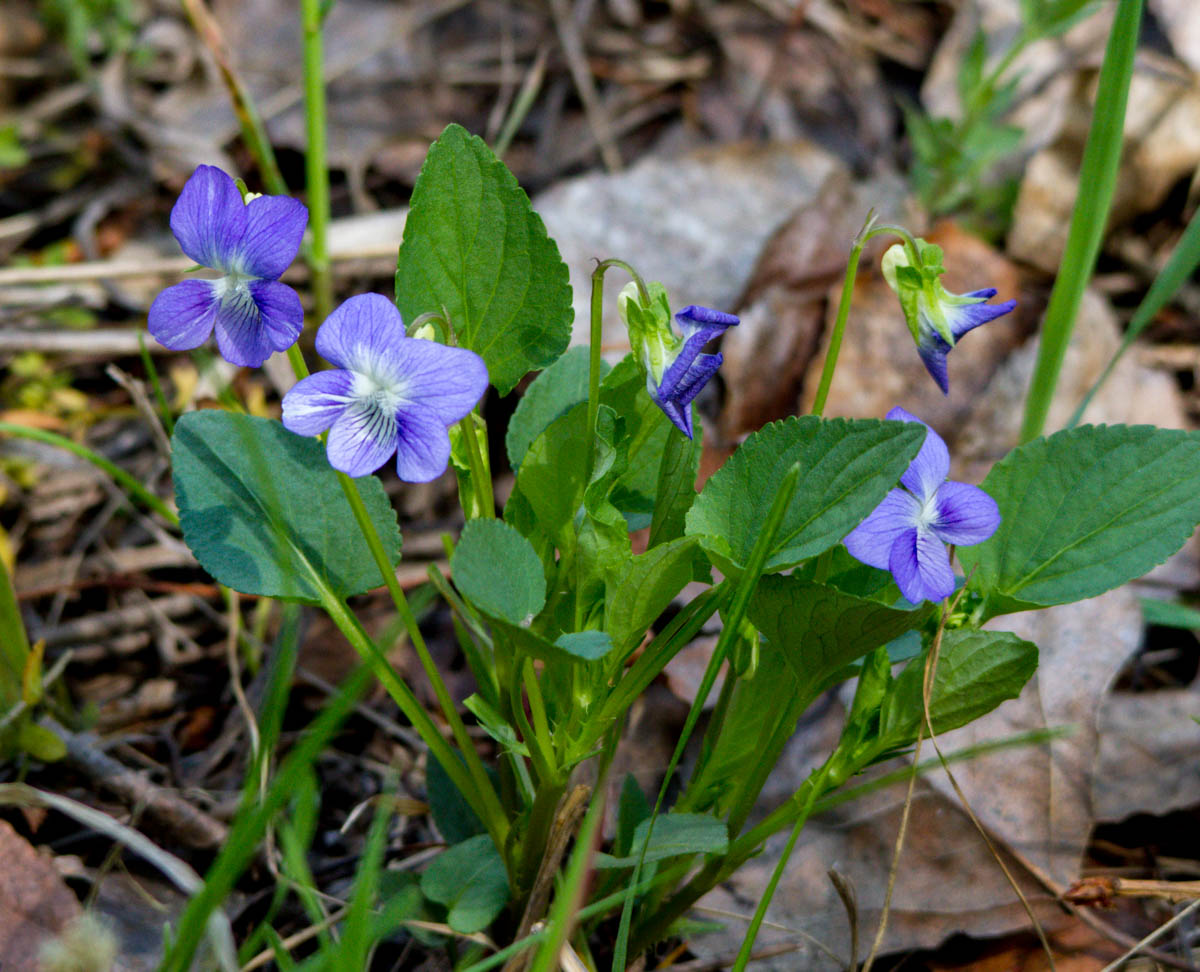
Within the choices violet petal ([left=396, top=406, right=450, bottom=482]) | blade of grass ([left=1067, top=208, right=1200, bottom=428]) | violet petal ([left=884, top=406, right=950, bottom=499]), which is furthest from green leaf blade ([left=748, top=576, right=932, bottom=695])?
blade of grass ([left=1067, top=208, right=1200, bottom=428])

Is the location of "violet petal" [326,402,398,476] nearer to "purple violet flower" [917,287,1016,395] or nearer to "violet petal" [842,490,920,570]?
"violet petal" [842,490,920,570]

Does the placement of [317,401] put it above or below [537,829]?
above

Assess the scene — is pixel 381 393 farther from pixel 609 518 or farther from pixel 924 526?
pixel 924 526

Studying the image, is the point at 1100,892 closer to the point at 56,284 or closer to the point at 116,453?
the point at 116,453

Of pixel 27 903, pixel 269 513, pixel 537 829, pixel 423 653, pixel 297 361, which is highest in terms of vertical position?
pixel 297 361

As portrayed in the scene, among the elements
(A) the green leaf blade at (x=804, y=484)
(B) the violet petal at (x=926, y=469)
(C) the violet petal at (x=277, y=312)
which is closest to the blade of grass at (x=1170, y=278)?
(B) the violet petal at (x=926, y=469)

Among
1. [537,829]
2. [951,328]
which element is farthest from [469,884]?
[951,328]

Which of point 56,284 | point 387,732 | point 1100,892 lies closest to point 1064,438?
point 1100,892
